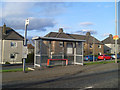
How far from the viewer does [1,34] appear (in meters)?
38.8

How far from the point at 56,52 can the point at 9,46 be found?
75.0 ft

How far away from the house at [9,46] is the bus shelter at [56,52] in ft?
72.1

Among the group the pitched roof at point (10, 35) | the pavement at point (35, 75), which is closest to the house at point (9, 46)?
the pitched roof at point (10, 35)

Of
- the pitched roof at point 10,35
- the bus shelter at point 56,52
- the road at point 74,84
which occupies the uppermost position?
the pitched roof at point 10,35

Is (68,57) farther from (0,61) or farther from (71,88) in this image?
(0,61)

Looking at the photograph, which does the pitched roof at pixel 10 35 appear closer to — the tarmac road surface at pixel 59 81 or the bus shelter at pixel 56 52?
the bus shelter at pixel 56 52

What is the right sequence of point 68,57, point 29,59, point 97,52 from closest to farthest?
point 68,57, point 29,59, point 97,52

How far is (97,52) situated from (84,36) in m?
7.35

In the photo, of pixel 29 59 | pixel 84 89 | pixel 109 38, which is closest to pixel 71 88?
pixel 84 89

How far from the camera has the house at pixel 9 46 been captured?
123 feet

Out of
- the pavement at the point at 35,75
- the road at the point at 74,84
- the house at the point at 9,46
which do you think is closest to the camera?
the road at the point at 74,84

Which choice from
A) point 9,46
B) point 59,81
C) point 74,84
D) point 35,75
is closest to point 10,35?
point 9,46

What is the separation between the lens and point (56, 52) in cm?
1911

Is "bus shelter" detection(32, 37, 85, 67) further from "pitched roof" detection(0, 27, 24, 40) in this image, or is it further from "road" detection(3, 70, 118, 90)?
"pitched roof" detection(0, 27, 24, 40)
